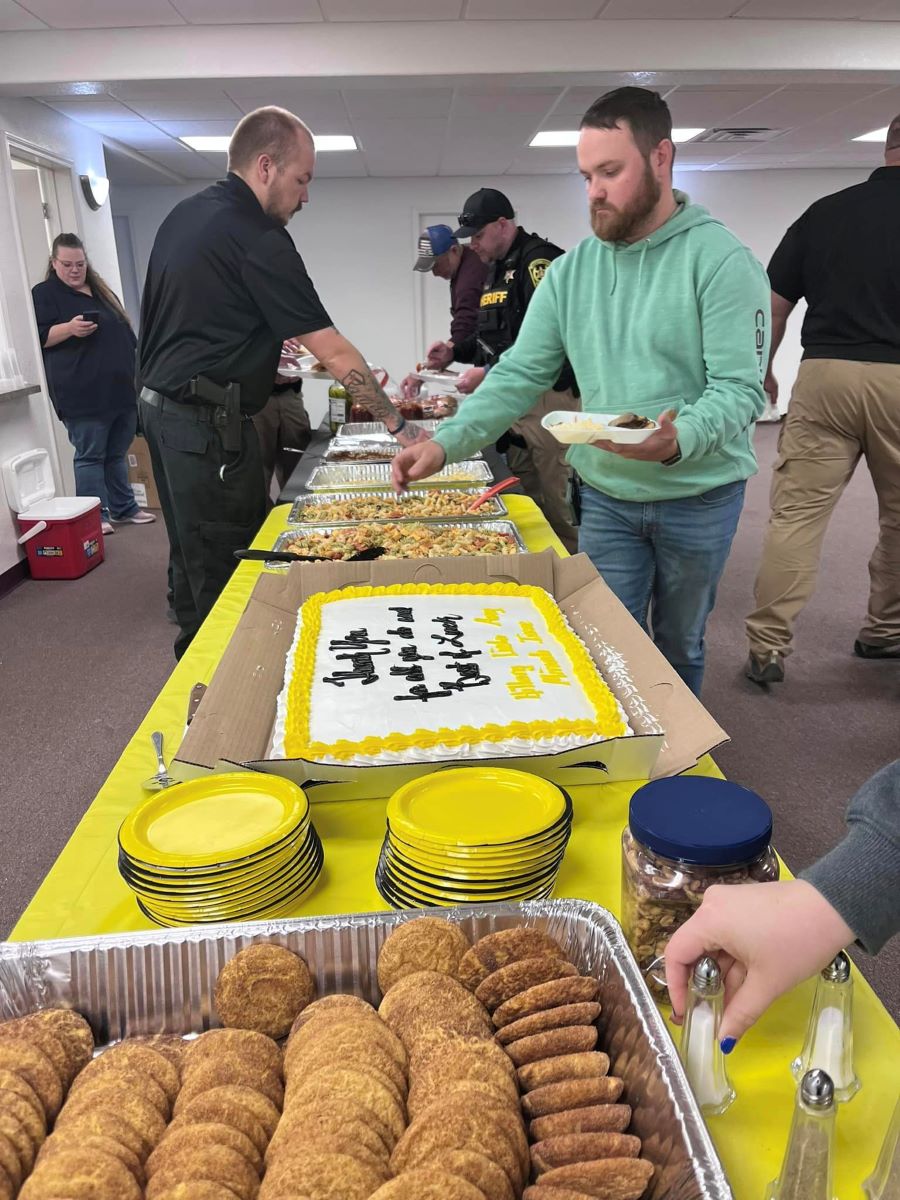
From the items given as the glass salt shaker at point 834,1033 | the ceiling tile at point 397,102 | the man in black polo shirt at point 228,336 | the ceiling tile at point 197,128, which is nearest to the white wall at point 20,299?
the ceiling tile at point 197,128

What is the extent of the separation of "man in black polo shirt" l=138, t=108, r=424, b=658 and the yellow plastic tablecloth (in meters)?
1.29

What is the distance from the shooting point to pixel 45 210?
546cm

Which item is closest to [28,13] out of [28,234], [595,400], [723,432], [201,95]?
[201,95]

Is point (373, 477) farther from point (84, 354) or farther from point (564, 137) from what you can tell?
point (564, 137)

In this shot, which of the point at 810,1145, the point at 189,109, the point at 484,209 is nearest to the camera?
the point at 810,1145

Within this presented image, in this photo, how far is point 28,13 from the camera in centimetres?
399

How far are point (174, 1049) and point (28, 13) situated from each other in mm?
4985

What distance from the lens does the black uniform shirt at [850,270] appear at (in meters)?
2.59

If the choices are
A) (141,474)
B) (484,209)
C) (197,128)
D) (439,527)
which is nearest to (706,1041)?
(439,527)

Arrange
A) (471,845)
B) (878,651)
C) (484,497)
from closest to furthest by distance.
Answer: (471,845)
(484,497)
(878,651)

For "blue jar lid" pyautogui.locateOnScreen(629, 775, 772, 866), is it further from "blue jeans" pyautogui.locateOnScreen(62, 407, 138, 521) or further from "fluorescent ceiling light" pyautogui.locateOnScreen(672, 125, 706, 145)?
"fluorescent ceiling light" pyautogui.locateOnScreen(672, 125, 706, 145)

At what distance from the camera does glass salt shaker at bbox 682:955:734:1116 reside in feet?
1.87

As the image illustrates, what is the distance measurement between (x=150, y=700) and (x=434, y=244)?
260 centimetres

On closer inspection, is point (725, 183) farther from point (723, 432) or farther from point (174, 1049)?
point (174, 1049)
